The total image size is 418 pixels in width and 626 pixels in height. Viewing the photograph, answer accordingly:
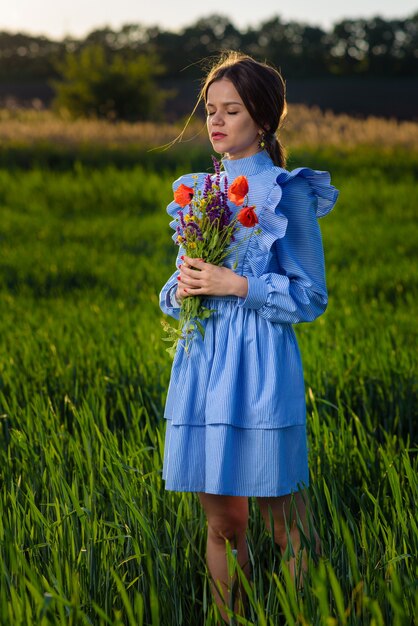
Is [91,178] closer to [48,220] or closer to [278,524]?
[48,220]

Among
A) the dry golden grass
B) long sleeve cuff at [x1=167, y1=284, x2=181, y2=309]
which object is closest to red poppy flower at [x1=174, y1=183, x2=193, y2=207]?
long sleeve cuff at [x1=167, y1=284, x2=181, y2=309]

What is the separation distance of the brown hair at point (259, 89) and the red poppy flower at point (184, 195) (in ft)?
0.76

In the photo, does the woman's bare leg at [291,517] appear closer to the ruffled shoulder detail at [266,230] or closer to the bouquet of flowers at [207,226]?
the bouquet of flowers at [207,226]

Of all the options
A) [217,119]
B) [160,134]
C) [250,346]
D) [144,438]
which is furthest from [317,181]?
[160,134]

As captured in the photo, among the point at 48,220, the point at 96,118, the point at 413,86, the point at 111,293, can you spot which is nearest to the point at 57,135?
the point at 48,220

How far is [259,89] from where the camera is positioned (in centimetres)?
206

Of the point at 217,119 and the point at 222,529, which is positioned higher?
the point at 217,119

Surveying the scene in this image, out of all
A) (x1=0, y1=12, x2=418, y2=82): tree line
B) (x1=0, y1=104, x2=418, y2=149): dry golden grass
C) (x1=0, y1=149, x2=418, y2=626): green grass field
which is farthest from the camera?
(x1=0, y1=12, x2=418, y2=82): tree line

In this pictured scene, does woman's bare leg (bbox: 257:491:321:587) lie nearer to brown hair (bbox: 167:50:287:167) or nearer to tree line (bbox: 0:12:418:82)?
brown hair (bbox: 167:50:287:167)

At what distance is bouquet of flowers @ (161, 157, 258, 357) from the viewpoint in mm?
1984

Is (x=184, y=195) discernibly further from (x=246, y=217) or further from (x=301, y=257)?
(x=301, y=257)

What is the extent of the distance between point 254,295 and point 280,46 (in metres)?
37.4

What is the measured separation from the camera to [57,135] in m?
14.1

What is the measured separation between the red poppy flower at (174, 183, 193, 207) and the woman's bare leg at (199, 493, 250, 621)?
0.69 m
